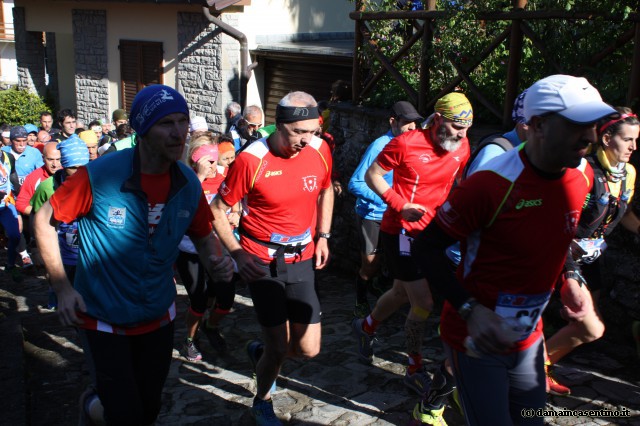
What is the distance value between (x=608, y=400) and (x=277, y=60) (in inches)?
436

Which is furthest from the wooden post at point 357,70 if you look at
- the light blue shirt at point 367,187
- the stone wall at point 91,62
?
the stone wall at point 91,62

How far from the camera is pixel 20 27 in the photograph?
1955 cm

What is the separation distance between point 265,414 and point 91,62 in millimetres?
14748

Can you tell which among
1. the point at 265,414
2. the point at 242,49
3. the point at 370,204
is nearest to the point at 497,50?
the point at 370,204

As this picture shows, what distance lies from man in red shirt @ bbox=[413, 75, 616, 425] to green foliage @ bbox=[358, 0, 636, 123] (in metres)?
3.47

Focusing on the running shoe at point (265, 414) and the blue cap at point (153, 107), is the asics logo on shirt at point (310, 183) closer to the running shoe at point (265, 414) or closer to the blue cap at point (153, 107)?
the blue cap at point (153, 107)

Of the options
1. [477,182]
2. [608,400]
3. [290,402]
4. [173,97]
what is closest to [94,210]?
[173,97]

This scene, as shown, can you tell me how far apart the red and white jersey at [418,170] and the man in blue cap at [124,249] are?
2014mm

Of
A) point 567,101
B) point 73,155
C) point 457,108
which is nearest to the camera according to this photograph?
point 567,101

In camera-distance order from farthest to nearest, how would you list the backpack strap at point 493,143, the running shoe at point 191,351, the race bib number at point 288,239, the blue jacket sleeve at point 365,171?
the blue jacket sleeve at point 365,171, the running shoe at point 191,351, the race bib number at point 288,239, the backpack strap at point 493,143

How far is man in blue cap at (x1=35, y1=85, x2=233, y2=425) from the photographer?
3.36 metres

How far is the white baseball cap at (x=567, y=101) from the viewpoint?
103 inches

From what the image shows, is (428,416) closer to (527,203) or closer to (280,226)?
(280,226)

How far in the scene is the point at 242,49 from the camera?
1427cm
